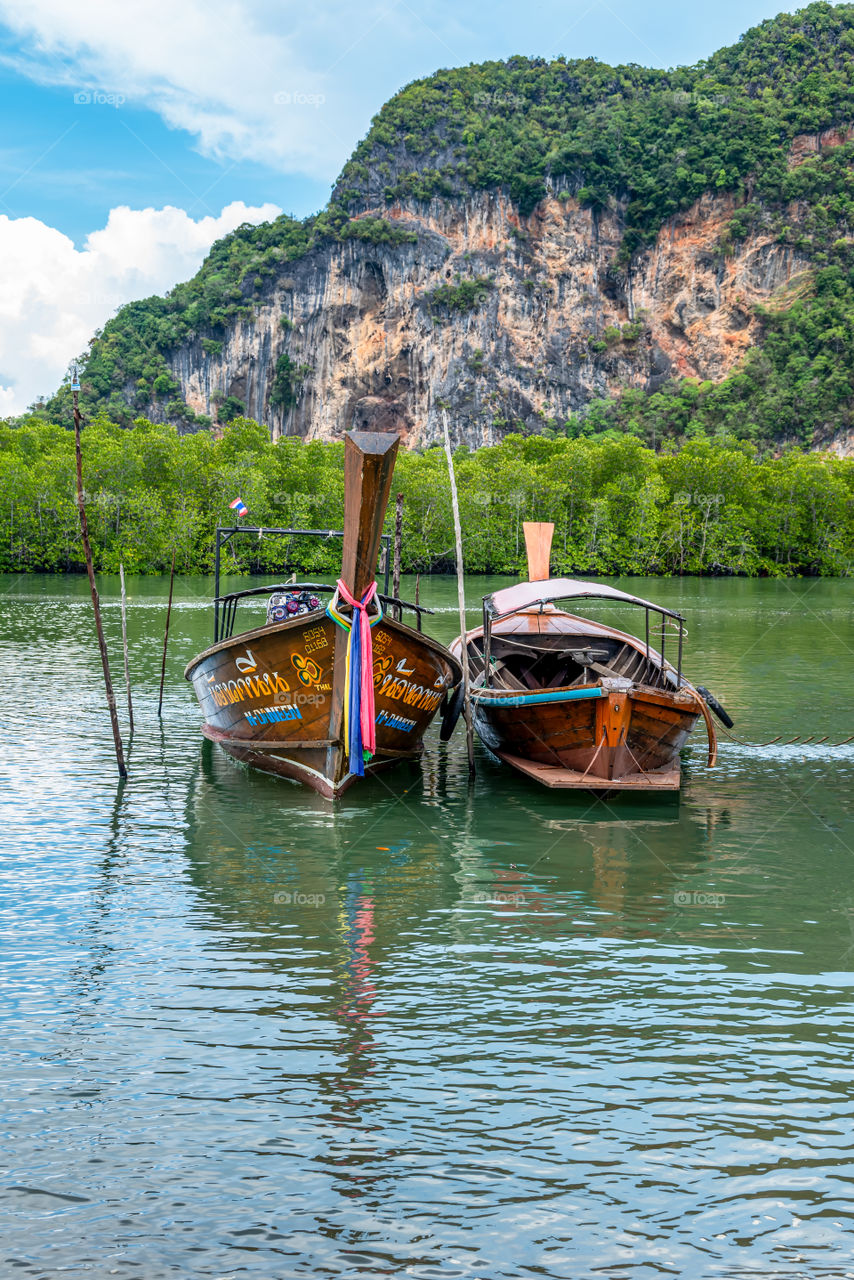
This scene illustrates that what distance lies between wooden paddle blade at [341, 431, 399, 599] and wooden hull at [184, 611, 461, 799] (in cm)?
119

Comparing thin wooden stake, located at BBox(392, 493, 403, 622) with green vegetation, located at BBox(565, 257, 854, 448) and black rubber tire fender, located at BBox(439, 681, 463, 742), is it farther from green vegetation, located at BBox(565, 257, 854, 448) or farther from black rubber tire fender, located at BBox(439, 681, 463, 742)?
green vegetation, located at BBox(565, 257, 854, 448)

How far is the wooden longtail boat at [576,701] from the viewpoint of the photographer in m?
12.6

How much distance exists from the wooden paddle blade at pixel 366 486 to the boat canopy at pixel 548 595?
3.23 m

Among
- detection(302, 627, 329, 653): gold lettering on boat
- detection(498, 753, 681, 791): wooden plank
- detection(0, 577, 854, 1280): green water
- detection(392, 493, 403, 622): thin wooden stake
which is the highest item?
detection(392, 493, 403, 622): thin wooden stake

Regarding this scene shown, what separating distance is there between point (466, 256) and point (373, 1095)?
464 feet

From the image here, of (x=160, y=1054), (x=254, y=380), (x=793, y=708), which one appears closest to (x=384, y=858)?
(x=160, y=1054)

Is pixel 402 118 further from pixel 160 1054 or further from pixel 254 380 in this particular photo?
pixel 160 1054

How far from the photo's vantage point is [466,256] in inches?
5408

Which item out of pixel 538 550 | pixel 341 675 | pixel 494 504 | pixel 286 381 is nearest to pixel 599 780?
pixel 341 675

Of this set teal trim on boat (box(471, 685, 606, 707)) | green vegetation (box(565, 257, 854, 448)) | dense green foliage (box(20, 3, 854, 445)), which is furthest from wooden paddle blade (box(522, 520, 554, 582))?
dense green foliage (box(20, 3, 854, 445))

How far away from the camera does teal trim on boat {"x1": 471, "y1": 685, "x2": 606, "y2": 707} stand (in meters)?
12.4

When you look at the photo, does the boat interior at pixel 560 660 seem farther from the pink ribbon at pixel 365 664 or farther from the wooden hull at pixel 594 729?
the pink ribbon at pixel 365 664

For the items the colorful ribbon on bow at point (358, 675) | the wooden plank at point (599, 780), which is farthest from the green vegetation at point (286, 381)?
the colorful ribbon on bow at point (358, 675)

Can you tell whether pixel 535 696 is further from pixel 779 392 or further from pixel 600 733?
pixel 779 392
